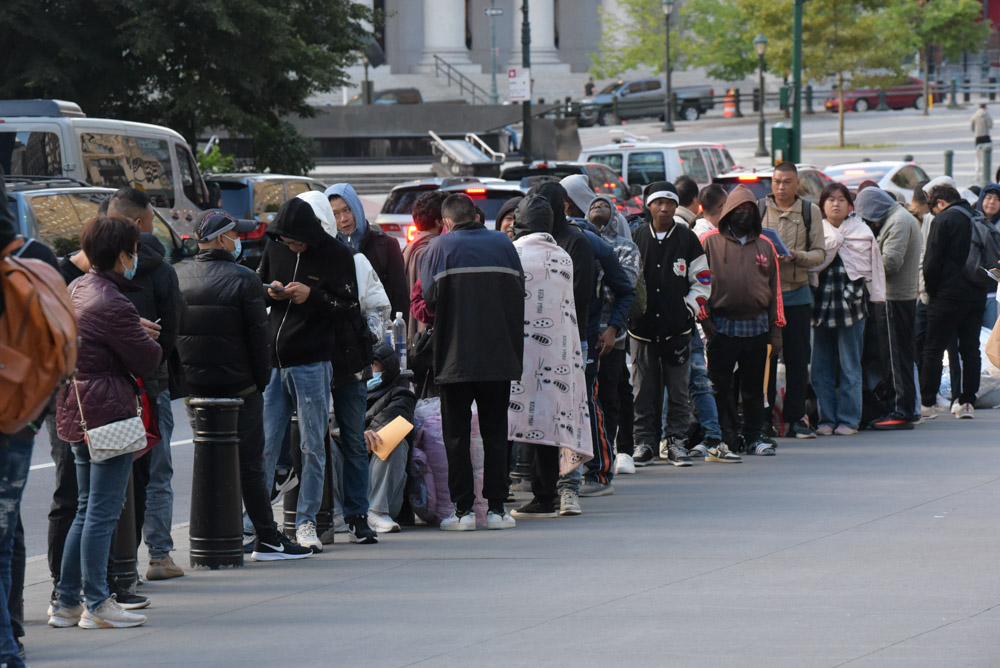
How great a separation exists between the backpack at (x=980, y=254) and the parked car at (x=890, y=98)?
5405 centimetres

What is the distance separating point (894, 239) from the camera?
12391mm

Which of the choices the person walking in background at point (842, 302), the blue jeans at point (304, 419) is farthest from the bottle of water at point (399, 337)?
the person walking in background at point (842, 302)

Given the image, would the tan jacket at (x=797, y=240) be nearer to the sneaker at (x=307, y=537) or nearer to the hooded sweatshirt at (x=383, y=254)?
the hooded sweatshirt at (x=383, y=254)

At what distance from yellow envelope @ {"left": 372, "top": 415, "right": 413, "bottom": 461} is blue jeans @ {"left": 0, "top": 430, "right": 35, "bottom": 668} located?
319 centimetres

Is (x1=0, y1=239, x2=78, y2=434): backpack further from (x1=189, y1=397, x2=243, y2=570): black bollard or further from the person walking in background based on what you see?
the person walking in background

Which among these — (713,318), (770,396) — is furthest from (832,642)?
(770,396)

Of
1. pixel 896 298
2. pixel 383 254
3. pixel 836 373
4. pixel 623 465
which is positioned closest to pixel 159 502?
pixel 383 254

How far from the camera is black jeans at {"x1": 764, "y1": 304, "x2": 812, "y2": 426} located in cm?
1151

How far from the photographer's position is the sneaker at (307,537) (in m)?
7.92

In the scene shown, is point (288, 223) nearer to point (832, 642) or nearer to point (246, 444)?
point (246, 444)

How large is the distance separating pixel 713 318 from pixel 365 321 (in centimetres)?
365

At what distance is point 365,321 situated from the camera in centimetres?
805

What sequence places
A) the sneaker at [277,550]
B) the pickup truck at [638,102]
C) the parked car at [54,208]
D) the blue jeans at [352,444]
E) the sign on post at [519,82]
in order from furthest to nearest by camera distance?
the pickup truck at [638,102], the sign on post at [519,82], the parked car at [54,208], the blue jeans at [352,444], the sneaker at [277,550]

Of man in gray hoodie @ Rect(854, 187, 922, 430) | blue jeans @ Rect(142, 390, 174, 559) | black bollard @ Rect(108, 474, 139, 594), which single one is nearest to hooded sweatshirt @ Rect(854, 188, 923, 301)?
man in gray hoodie @ Rect(854, 187, 922, 430)
